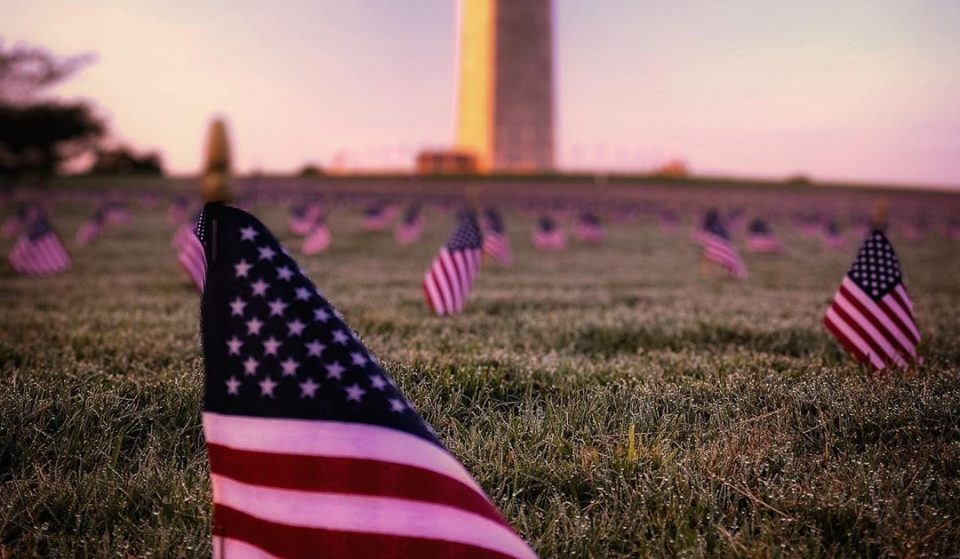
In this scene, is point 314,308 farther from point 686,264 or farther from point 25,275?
point 686,264

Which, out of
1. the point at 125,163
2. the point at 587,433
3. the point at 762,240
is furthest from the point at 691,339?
the point at 125,163

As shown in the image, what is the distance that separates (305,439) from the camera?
1.98m

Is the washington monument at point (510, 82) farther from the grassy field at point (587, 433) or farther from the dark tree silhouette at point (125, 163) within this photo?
the grassy field at point (587, 433)

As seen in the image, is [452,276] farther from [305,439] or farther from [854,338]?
[305,439]

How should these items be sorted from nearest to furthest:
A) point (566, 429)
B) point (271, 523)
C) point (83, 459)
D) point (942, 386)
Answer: point (271, 523)
point (83, 459)
point (566, 429)
point (942, 386)

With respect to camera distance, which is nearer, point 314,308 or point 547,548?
point 314,308

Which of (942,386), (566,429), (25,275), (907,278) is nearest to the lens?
(566,429)

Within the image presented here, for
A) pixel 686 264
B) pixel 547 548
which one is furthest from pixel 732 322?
pixel 686 264

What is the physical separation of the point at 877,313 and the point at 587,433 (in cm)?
295

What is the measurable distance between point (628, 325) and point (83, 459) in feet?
16.6

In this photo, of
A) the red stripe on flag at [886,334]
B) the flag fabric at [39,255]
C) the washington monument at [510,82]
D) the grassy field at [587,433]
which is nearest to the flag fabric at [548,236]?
the flag fabric at [39,255]

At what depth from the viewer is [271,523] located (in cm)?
201

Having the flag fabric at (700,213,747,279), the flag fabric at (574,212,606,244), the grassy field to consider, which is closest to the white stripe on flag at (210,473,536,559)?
the grassy field

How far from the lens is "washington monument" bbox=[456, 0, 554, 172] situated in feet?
214
